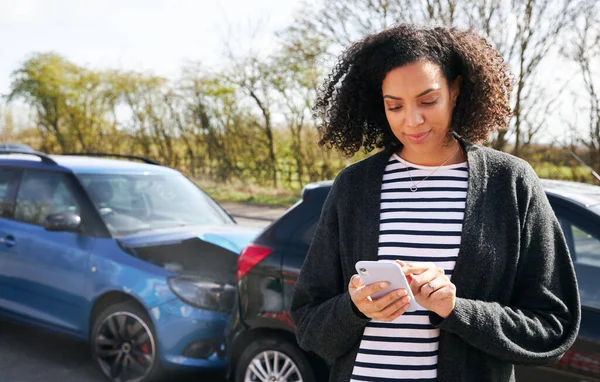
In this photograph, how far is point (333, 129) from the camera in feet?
6.66

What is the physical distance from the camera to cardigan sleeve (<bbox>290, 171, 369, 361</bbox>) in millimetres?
1709

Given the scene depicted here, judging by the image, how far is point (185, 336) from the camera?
168 inches

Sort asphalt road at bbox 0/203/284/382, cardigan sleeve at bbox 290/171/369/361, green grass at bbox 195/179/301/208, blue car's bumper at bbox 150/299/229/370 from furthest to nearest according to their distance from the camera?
green grass at bbox 195/179/301/208 → asphalt road at bbox 0/203/284/382 → blue car's bumper at bbox 150/299/229/370 → cardigan sleeve at bbox 290/171/369/361

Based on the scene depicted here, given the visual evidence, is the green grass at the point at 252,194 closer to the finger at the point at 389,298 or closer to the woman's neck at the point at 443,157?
the woman's neck at the point at 443,157

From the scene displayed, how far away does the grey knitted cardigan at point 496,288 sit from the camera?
1.59 metres

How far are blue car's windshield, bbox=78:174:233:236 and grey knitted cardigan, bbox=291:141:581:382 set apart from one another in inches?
134

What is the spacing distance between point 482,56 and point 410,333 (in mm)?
809

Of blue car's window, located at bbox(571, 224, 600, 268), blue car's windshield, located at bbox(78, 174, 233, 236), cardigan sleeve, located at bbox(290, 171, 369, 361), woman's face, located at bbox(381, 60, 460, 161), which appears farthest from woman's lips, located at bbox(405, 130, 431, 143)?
blue car's windshield, located at bbox(78, 174, 233, 236)

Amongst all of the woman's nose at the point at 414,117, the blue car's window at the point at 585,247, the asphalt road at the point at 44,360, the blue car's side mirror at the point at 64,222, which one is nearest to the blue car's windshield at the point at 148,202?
the blue car's side mirror at the point at 64,222

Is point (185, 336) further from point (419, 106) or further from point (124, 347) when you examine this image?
point (419, 106)

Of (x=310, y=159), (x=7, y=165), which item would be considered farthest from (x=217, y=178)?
(x=7, y=165)

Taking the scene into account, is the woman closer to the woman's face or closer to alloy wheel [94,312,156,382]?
the woman's face

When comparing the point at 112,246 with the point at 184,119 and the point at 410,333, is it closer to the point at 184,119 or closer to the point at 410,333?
the point at 410,333

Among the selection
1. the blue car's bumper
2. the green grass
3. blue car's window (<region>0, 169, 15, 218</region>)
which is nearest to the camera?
the blue car's bumper
